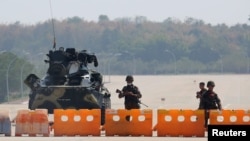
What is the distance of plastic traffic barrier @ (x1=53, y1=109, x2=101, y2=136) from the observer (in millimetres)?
25734

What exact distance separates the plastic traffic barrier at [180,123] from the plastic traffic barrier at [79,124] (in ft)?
5.20

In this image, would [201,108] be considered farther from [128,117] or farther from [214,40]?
[214,40]

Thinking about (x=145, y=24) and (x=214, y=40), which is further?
(x=145, y=24)

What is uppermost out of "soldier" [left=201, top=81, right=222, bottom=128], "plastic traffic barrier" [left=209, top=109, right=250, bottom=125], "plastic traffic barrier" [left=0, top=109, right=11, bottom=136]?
"soldier" [left=201, top=81, right=222, bottom=128]

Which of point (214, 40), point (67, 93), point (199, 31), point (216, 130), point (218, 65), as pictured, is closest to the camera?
point (216, 130)

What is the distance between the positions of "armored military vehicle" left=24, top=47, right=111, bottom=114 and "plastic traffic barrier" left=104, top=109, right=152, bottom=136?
18.4 ft

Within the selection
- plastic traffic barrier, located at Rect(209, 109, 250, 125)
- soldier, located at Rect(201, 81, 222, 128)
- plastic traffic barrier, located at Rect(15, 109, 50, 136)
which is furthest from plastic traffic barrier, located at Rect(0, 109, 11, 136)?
plastic traffic barrier, located at Rect(209, 109, 250, 125)

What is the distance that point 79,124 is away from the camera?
2586cm

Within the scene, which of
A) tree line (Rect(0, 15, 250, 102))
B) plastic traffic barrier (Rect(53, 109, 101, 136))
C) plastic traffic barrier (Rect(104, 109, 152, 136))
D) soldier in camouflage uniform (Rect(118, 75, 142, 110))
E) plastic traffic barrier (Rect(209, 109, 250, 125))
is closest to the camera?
plastic traffic barrier (Rect(209, 109, 250, 125))

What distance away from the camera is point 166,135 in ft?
84.1

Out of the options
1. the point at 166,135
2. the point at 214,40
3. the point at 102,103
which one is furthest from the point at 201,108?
the point at 214,40

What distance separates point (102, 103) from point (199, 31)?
535 feet

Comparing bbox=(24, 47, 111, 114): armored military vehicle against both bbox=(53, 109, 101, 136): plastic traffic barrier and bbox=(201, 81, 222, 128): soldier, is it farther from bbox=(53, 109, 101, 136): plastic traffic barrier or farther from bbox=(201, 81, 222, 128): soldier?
bbox=(201, 81, 222, 128): soldier

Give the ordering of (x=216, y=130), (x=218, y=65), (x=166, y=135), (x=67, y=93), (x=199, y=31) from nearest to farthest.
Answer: (x=216, y=130), (x=166, y=135), (x=67, y=93), (x=218, y=65), (x=199, y=31)
